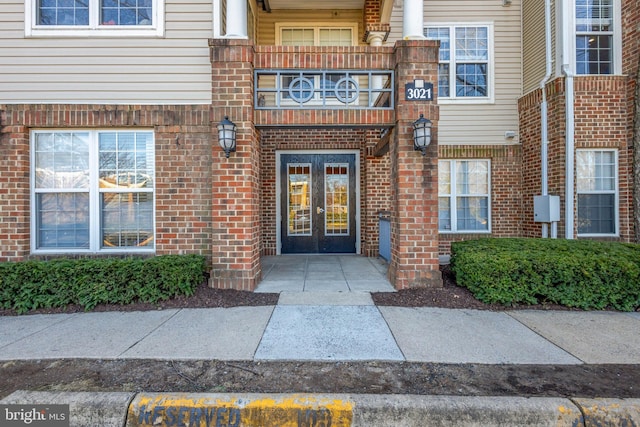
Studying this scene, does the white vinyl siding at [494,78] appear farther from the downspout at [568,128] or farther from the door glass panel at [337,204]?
the door glass panel at [337,204]

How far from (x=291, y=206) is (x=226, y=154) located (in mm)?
3446

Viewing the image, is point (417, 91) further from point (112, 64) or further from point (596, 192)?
point (596, 192)

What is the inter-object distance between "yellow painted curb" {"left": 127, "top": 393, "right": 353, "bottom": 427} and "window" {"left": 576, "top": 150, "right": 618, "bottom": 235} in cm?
704

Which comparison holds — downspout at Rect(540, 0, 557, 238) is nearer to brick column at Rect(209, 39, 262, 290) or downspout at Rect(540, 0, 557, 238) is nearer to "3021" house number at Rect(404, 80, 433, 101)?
"3021" house number at Rect(404, 80, 433, 101)

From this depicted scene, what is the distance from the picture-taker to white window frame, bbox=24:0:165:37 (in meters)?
4.81

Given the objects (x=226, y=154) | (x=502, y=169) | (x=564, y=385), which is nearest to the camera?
(x=564, y=385)

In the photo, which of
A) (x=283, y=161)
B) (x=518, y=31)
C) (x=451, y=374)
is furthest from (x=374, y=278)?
(x=518, y=31)

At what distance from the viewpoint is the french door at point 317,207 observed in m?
7.82

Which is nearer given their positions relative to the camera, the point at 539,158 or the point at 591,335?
the point at 591,335

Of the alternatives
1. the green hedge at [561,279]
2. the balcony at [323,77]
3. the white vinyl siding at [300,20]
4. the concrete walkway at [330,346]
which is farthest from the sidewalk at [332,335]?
the white vinyl siding at [300,20]

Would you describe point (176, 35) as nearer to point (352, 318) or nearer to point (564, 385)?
point (352, 318)

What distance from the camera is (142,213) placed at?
16.4 feet

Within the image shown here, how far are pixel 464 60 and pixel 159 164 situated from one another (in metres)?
7.20

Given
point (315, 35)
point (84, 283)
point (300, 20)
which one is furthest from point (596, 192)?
point (84, 283)
